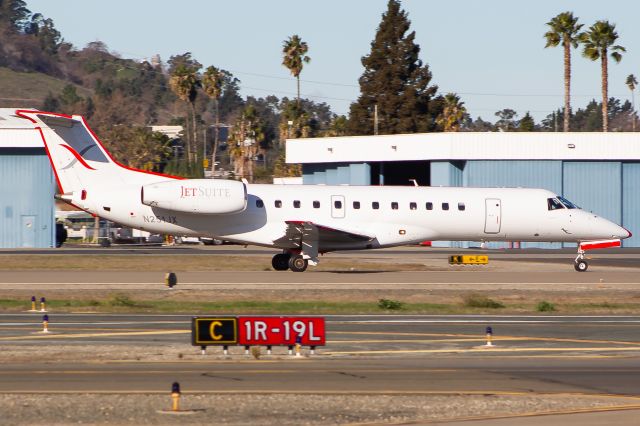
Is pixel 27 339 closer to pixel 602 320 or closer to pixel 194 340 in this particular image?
pixel 194 340

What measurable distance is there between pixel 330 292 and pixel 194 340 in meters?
12.8

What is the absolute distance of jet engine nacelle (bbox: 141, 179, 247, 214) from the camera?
35.8 meters

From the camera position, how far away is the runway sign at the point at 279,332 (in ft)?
63.0

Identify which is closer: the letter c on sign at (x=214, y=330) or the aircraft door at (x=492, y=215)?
the letter c on sign at (x=214, y=330)

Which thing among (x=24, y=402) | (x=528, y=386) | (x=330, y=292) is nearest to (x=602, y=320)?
(x=330, y=292)

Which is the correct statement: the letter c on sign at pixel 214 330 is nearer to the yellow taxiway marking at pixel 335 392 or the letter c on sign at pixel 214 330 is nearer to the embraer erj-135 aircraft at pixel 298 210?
the yellow taxiway marking at pixel 335 392

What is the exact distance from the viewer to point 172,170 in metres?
102

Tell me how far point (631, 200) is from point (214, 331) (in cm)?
4881

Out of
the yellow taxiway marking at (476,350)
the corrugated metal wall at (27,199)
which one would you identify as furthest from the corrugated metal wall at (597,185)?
the yellow taxiway marking at (476,350)

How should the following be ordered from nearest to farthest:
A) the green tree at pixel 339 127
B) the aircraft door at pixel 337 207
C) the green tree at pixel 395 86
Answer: the aircraft door at pixel 337 207 < the green tree at pixel 395 86 < the green tree at pixel 339 127

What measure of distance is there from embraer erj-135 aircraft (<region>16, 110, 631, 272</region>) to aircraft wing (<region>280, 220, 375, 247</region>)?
36 mm

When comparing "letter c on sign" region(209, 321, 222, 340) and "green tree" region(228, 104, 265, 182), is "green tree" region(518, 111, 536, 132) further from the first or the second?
"letter c on sign" region(209, 321, 222, 340)

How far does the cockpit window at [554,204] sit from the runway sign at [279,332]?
2271cm

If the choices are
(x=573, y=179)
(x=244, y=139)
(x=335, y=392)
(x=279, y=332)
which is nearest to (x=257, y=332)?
(x=279, y=332)
